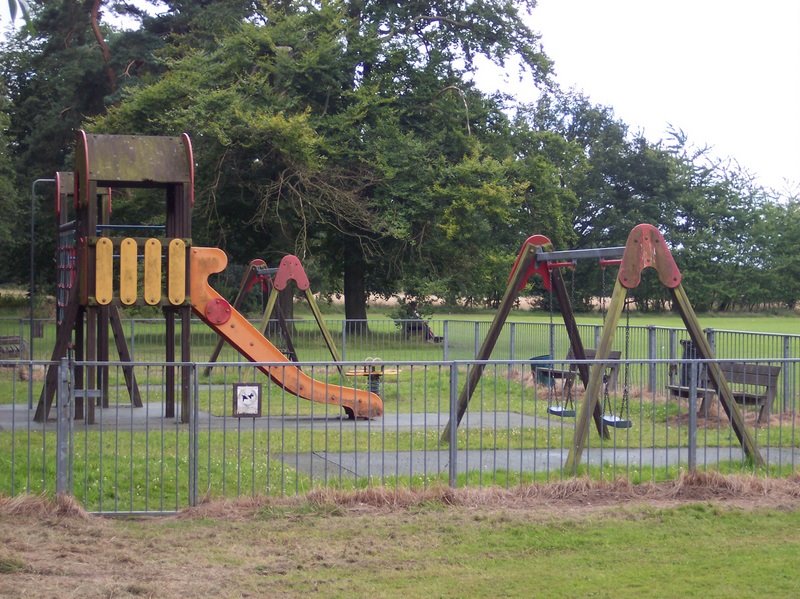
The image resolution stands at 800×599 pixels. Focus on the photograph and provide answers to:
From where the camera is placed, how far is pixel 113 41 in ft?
134

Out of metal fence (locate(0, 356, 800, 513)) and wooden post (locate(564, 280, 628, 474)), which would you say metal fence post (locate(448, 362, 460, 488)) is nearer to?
metal fence (locate(0, 356, 800, 513))

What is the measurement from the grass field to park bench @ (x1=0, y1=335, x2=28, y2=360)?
15.9 m

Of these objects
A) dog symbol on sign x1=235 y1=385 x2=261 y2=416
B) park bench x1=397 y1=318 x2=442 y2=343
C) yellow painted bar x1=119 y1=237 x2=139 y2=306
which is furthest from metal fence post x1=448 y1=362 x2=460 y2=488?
park bench x1=397 y1=318 x2=442 y2=343

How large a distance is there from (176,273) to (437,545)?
306 inches

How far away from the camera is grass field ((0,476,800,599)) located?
6.40 meters

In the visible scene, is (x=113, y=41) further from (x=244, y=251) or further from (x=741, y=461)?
(x=741, y=461)

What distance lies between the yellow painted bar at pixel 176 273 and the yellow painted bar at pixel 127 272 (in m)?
0.50

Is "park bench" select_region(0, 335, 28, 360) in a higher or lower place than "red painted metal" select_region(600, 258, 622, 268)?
lower

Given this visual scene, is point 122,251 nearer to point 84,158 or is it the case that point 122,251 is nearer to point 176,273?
point 176,273

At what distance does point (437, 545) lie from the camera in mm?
7402

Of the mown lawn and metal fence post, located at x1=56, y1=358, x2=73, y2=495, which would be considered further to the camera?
metal fence post, located at x1=56, y1=358, x2=73, y2=495

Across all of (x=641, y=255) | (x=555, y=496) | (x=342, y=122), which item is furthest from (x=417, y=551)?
(x=342, y=122)

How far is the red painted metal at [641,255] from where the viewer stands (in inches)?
436

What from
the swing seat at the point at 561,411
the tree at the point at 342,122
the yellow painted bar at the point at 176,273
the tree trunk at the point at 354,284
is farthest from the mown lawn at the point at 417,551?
the tree trunk at the point at 354,284
